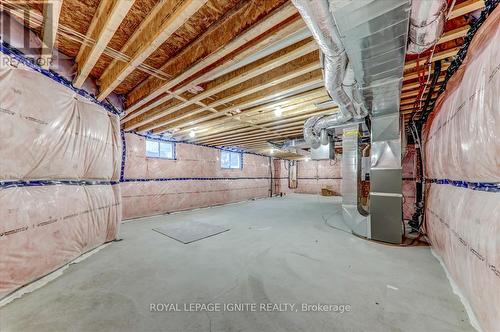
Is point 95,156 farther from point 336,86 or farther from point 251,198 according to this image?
point 251,198

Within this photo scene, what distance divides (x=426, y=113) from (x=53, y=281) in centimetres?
608

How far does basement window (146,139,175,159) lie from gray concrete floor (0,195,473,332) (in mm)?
3191

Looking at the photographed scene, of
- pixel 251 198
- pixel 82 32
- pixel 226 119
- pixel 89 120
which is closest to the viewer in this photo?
pixel 82 32

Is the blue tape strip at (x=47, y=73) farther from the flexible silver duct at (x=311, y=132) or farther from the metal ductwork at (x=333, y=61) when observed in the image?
the flexible silver duct at (x=311, y=132)

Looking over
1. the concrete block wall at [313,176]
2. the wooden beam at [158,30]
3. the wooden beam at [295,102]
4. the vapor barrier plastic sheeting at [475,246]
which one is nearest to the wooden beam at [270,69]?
the wooden beam at [295,102]

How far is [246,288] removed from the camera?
190 centimetres

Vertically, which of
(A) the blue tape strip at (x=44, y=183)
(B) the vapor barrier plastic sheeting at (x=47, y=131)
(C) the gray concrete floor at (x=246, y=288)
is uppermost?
(B) the vapor barrier plastic sheeting at (x=47, y=131)

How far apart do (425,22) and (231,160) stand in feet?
25.6

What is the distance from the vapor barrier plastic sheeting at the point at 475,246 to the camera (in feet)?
4.17

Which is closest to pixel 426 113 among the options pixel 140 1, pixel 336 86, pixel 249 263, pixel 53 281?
pixel 336 86

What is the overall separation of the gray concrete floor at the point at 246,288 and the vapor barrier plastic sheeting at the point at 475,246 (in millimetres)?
193

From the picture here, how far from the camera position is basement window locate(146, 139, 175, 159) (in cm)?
571

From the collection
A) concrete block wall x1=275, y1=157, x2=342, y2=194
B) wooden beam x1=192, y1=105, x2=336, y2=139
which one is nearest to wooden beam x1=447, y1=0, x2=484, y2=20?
wooden beam x1=192, y1=105, x2=336, y2=139

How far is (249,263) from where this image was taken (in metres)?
2.45
